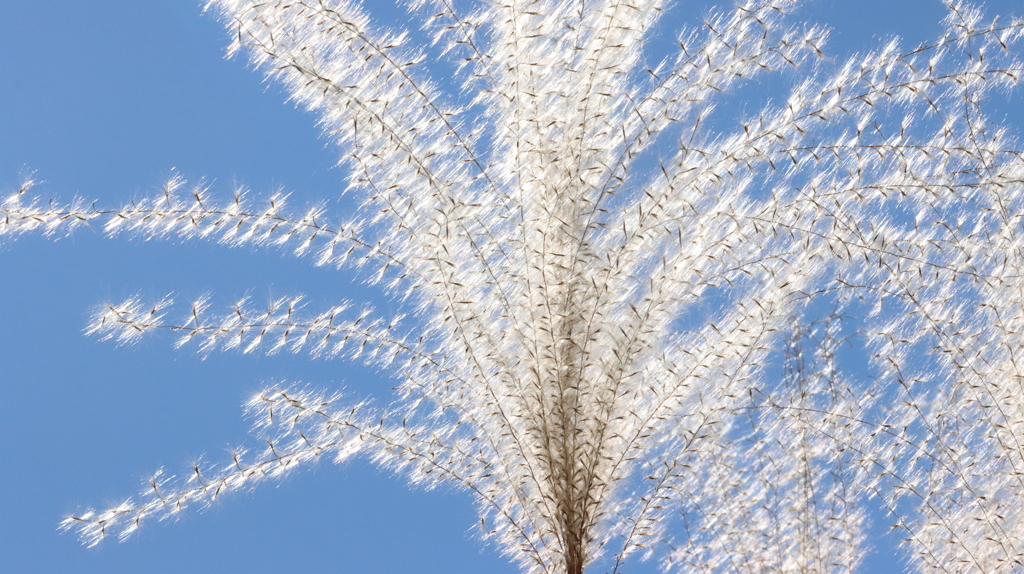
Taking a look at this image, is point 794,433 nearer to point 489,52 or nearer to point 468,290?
point 468,290

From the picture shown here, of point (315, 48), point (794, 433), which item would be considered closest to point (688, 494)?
point (794, 433)

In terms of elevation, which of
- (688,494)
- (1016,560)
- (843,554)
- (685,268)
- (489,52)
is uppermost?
(489,52)

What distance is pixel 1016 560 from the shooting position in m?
2.90

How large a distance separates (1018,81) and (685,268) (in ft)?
4.23

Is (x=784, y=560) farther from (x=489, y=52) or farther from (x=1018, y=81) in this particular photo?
(x=489, y=52)

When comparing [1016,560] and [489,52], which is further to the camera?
[1016,560]

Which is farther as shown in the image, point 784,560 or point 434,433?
point 784,560

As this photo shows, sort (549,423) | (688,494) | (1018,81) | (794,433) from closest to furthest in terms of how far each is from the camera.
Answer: (549,423) < (1018,81) < (688,494) < (794,433)

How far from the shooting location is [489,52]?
2.45 m

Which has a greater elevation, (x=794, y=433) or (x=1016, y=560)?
(x=794, y=433)

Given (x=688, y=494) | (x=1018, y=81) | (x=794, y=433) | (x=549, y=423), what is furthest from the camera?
(x=794, y=433)

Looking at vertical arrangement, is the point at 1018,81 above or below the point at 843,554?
above

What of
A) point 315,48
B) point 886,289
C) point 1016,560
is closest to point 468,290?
point 315,48

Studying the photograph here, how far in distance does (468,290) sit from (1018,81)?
1.79 meters
